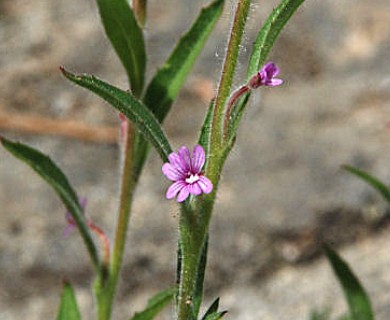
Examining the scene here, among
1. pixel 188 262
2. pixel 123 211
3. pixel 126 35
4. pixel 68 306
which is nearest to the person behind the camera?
pixel 188 262

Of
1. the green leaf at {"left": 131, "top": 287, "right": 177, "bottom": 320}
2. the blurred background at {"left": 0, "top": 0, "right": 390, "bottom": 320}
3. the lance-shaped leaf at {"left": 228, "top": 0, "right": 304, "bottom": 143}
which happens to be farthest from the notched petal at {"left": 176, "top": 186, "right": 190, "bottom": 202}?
the blurred background at {"left": 0, "top": 0, "right": 390, "bottom": 320}

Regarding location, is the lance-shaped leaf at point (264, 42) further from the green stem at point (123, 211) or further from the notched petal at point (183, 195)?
the green stem at point (123, 211)

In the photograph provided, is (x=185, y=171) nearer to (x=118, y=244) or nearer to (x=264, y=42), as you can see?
(x=264, y=42)

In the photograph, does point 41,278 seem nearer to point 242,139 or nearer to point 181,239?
point 242,139

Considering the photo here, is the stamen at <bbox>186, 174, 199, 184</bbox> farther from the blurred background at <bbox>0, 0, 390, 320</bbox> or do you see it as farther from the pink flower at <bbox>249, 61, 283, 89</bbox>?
the blurred background at <bbox>0, 0, 390, 320</bbox>

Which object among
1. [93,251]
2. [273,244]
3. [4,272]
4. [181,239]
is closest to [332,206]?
[273,244]

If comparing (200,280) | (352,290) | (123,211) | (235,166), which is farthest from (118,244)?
(235,166)
